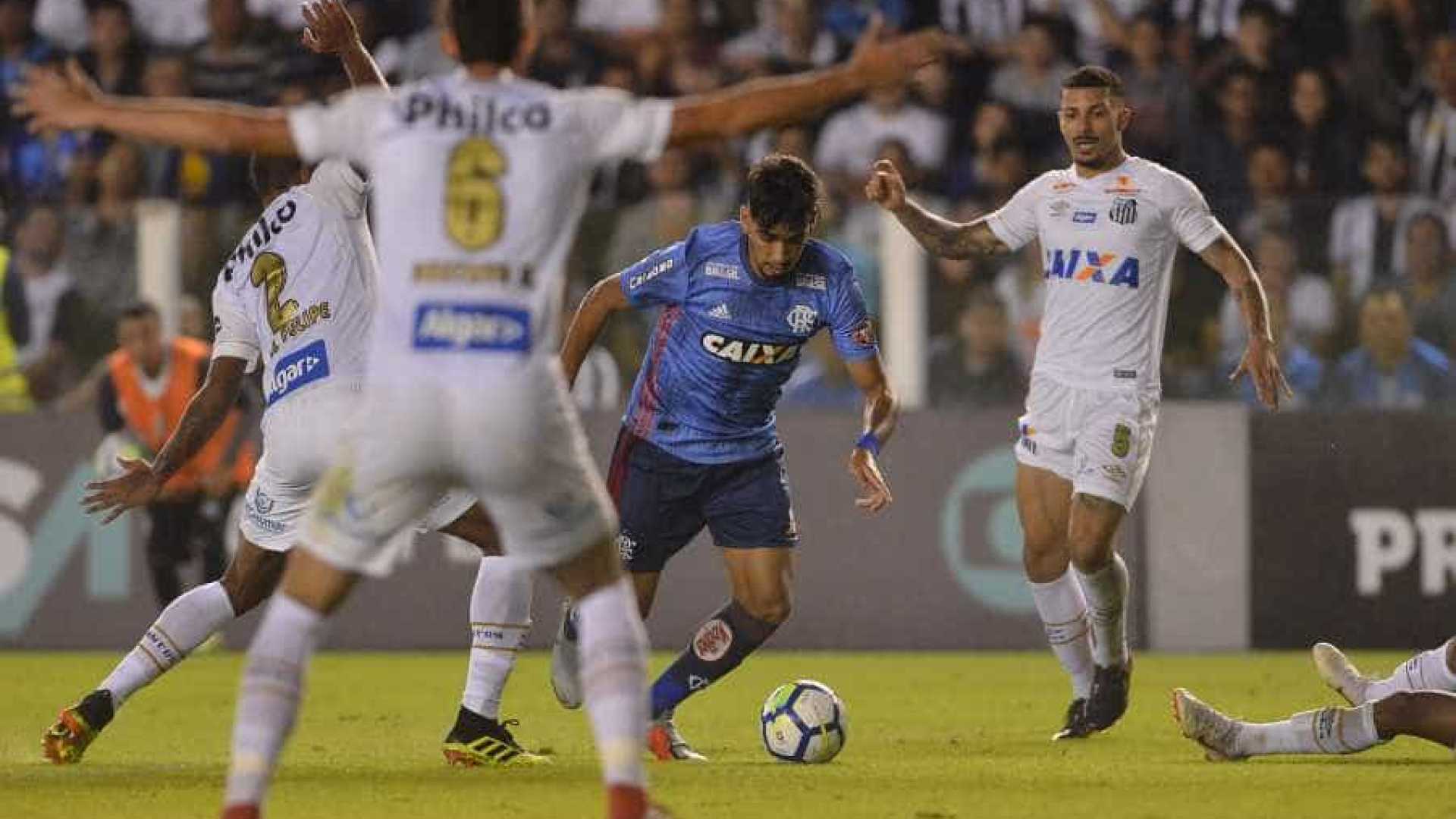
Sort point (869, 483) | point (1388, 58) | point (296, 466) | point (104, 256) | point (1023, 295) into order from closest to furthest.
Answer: point (869, 483), point (296, 466), point (1023, 295), point (104, 256), point (1388, 58)

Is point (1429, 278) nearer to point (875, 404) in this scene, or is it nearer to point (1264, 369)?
point (1264, 369)

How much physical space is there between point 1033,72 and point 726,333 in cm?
859

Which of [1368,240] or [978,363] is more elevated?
[1368,240]

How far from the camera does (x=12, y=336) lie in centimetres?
1551

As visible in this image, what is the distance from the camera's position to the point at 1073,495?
10.4 meters

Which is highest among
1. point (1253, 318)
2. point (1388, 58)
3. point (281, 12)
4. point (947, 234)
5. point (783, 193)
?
point (281, 12)

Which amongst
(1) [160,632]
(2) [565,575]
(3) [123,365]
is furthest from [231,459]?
(2) [565,575]

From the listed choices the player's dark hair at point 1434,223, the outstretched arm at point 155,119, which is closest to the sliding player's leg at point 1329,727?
the outstretched arm at point 155,119

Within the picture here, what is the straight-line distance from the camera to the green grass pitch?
25.5 ft

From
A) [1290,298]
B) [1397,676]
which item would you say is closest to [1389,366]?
[1290,298]

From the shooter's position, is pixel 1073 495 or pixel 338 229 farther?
pixel 1073 495

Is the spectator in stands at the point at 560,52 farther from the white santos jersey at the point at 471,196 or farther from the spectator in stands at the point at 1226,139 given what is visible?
the white santos jersey at the point at 471,196

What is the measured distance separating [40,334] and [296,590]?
382 inches

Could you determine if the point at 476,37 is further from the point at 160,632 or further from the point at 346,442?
the point at 160,632
